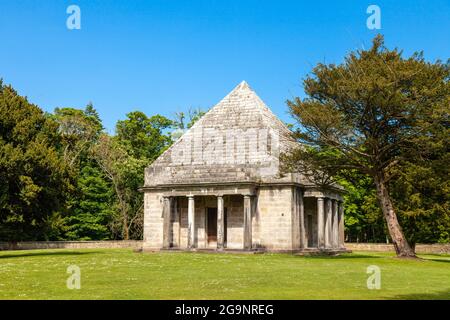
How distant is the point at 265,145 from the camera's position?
131 feet

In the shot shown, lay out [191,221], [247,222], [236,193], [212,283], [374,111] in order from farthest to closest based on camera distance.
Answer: [191,221] → [236,193] → [247,222] → [374,111] → [212,283]

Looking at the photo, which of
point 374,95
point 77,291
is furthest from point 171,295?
point 374,95

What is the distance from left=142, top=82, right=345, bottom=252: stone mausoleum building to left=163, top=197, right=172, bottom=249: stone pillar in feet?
0.22

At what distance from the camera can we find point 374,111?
31109 mm

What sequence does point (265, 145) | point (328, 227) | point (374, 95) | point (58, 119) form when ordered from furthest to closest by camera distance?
point (58, 119), point (328, 227), point (265, 145), point (374, 95)

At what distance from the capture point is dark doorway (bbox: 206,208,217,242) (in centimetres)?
4168

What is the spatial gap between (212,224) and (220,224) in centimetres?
323

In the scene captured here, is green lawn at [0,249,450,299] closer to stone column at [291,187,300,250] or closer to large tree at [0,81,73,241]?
large tree at [0,81,73,241]

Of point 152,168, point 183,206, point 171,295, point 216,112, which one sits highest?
point 216,112

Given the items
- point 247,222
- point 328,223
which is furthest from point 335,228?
point 247,222

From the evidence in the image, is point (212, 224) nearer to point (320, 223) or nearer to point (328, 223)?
point (320, 223)

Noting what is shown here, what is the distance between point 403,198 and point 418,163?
9184mm

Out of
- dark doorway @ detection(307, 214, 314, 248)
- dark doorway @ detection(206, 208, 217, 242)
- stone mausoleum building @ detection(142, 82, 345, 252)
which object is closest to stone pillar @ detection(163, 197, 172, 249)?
stone mausoleum building @ detection(142, 82, 345, 252)
